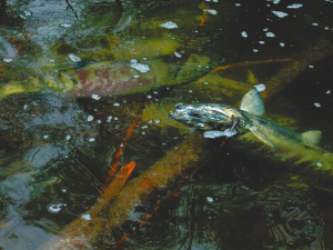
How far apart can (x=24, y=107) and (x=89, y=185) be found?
0.91 m

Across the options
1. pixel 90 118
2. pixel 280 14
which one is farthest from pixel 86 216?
pixel 280 14

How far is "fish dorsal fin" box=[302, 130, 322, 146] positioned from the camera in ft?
11.2

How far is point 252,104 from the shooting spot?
363 cm

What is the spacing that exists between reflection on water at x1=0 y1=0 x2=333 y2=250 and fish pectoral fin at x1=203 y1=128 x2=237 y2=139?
6 centimetres

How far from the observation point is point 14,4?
4.77 metres

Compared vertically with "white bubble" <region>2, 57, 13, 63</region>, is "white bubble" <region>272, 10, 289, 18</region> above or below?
below

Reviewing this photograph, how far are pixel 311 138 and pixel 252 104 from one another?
0.49 metres

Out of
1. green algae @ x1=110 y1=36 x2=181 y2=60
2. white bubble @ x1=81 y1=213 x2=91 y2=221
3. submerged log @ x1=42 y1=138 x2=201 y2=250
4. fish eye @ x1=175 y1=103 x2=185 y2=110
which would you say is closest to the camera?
submerged log @ x1=42 y1=138 x2=201 y2=250

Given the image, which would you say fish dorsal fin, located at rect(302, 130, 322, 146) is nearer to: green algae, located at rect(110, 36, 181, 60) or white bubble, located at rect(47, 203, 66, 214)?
green algae, located at rect(110, 36, 181, 60)

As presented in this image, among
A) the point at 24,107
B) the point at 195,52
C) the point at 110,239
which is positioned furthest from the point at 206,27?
the point at 110,239

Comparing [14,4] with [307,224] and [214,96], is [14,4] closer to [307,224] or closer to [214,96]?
[214,96]

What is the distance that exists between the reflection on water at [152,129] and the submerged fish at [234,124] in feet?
0.23

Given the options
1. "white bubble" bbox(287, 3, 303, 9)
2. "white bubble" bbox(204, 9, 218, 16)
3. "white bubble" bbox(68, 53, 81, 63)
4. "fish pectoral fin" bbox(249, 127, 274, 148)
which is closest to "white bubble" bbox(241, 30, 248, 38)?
"white bubble" bbox(204, 9, 218, 16)

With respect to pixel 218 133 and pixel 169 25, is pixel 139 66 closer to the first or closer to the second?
pixel 169 25
